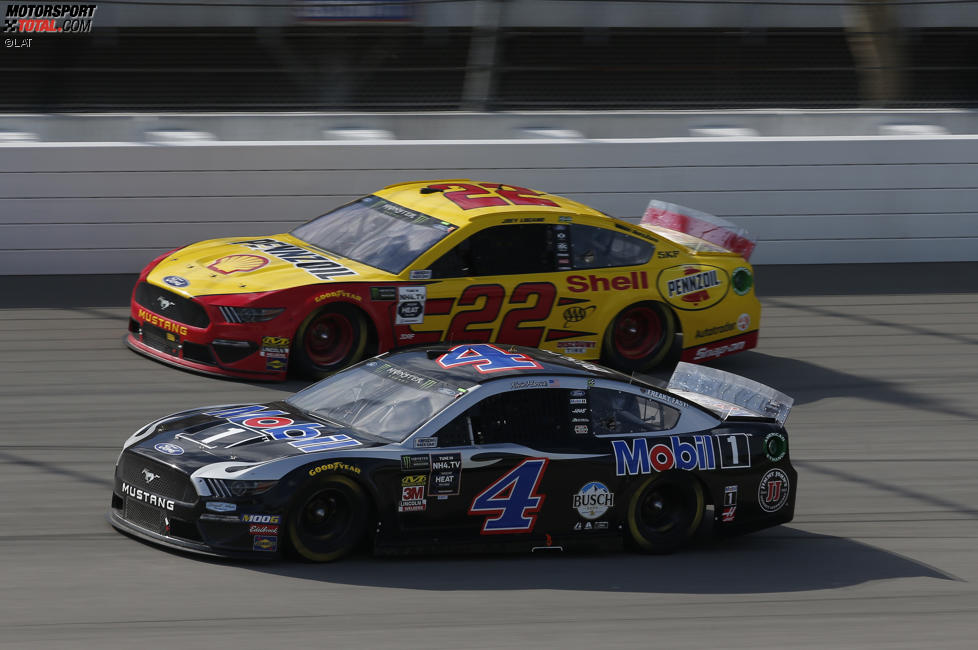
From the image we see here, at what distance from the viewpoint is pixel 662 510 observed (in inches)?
283

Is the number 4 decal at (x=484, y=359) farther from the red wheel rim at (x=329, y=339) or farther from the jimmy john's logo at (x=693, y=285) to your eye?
the jimmy john's logo at (x=693, y=285)

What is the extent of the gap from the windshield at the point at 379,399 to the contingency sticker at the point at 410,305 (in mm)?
2562

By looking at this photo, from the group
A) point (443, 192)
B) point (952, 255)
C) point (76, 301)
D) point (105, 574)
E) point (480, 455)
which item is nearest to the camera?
point (105, 574)

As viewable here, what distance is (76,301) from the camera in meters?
11.8

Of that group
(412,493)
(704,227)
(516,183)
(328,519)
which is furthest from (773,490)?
(516,183)

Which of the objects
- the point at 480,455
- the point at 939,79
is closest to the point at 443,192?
the point at 480,455

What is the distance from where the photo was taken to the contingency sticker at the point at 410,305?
985 centimetres

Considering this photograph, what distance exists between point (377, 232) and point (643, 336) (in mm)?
2287

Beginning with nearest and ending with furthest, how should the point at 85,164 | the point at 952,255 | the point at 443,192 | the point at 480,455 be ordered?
the point at 480,455 < the point at 443,192 < the point at 85,164 < the point at 952,255

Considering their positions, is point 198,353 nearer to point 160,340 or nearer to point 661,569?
Answer: point 160,340

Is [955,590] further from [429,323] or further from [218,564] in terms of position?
[429,323]

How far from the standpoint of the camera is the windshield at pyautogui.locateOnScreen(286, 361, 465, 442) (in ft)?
21.7

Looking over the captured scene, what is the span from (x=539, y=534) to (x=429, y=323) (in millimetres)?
3386

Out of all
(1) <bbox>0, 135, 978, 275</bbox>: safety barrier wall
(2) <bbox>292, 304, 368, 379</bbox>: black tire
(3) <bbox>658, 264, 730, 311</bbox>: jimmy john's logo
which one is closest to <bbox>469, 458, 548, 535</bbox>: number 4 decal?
(2) <bbox>292, 304, 368, 379</bbox>: black tire
